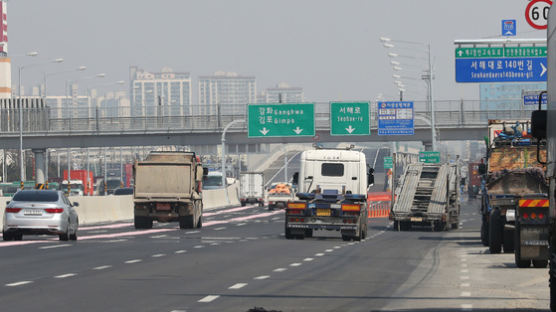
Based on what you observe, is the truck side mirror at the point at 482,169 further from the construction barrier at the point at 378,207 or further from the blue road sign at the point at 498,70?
the construction barrier at the point at 378,207

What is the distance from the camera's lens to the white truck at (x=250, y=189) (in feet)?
298

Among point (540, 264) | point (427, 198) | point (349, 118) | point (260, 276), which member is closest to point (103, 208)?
point (427, 198)

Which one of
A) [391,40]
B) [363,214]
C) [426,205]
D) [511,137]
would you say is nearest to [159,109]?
[391,40]

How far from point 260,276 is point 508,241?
9.31 meters

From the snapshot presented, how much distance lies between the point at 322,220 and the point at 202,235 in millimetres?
5271

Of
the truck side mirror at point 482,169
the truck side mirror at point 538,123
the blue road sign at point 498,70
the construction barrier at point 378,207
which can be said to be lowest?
the construction barrier at point 378,207

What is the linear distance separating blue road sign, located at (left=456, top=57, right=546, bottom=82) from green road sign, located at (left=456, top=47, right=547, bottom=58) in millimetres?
136

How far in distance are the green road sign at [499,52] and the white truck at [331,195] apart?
18.5 feet

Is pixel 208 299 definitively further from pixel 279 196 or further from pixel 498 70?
pixel 279 196

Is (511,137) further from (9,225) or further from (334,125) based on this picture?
(334,125)

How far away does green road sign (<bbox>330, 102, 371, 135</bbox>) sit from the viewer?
252 feet

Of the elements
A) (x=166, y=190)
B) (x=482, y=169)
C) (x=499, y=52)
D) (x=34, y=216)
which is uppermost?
(x=499, y=52)

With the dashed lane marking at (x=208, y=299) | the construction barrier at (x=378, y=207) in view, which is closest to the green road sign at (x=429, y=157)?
the construction barrier at (x=378, y=207)

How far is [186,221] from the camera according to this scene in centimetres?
4703
